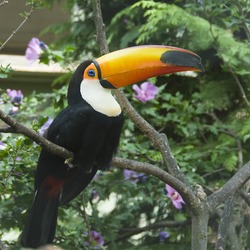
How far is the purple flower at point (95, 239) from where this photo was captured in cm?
325

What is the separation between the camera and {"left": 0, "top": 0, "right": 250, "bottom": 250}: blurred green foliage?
335cm

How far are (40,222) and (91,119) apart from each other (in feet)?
1.37

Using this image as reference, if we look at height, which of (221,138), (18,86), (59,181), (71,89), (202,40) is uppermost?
(18,86)

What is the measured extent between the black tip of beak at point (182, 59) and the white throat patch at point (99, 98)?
0.23 m

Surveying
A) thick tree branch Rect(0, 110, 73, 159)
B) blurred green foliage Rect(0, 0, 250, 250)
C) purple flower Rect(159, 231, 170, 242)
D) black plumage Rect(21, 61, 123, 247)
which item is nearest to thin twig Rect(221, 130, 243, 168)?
blurred green foliage Rect(0, 0, 250, 250)

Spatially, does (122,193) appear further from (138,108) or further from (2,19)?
(2,19)

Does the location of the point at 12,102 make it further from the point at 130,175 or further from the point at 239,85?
the point at 239,85

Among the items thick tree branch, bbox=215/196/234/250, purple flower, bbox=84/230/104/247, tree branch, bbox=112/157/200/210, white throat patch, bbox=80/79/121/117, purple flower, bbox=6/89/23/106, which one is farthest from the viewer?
purple flower, bbox=6/89/23/106

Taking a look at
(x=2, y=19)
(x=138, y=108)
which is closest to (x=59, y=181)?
(x=138, y=108)

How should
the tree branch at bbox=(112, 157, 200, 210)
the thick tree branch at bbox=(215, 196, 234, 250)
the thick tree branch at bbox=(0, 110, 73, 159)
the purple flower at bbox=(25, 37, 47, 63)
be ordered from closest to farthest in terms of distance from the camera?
1. the thick tree branch at bbox=(0, 110, 73, 159)
2. the tree branch at bbox=(112, 157, 200, 210)
3. the thick tree branch at bbox=(215, 196, 234, 250)
4. the purple flower at bbox=(25, 37, 47, 63)

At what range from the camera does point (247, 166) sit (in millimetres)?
2674

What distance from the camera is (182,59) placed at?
2529mm

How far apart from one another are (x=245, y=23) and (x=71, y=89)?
0.95 m

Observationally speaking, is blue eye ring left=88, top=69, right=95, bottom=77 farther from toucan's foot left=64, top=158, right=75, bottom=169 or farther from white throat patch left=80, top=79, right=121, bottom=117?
toucan's foot left=64, top=158, right=75, bottom=169
